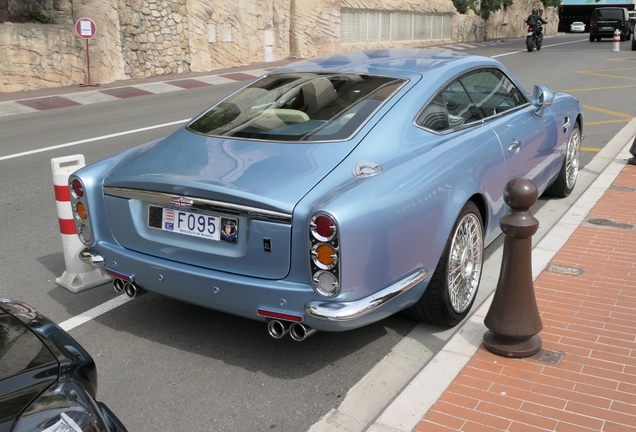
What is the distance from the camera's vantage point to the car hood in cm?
345

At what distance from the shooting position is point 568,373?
11.8ft

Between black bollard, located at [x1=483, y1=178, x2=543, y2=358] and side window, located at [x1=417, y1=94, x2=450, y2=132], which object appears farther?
side window, located at [x1=417, y1=94, x2=450, y2=132]

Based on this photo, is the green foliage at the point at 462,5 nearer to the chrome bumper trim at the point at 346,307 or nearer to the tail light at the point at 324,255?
the chrome bumper trim at the point at 346,307

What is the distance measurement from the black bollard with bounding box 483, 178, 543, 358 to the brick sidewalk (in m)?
0.10

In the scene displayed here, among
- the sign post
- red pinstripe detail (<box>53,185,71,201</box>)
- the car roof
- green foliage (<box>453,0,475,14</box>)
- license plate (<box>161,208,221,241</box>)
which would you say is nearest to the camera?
license plate (<box>161,208,221,241</box>)

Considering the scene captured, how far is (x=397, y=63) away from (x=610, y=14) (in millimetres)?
38342

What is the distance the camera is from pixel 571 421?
3.18m

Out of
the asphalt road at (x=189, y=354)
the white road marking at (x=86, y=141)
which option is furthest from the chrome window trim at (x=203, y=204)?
the white road marking at (x=86, y=141)

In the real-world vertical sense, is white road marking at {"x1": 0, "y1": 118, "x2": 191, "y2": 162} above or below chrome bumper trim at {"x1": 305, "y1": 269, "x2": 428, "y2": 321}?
below

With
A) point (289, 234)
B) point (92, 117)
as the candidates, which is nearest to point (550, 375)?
point (289, 234)

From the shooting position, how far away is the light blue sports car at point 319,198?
3.35 meters

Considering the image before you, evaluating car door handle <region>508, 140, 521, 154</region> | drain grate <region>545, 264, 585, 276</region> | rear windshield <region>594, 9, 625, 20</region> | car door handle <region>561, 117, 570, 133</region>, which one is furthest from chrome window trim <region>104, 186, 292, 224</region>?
rear windshield <region>594, 9, 625, 20</region>

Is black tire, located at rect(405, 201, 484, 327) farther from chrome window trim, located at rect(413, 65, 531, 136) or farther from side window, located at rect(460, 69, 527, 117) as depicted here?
side window, located at rect(460, 69, 527, 117)

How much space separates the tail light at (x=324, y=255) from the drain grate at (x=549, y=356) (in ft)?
4.10
